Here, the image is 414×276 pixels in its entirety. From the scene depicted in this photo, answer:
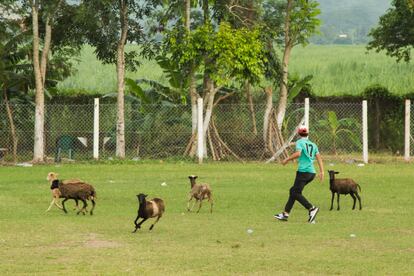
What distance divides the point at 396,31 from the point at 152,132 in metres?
13.2

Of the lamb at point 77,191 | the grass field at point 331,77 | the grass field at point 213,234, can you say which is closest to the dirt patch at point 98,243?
the grass field at point 213,234

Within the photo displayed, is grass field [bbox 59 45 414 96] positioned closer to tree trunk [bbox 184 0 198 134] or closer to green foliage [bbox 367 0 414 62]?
green foliage [bbox 367 0 414 62]

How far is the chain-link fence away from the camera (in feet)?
112

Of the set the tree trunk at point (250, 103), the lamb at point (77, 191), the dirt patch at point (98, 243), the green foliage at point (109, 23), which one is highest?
the green foliage at point (109, 23)

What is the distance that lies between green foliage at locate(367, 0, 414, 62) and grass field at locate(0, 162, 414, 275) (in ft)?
54.1

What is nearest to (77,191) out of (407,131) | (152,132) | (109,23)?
(152,132)

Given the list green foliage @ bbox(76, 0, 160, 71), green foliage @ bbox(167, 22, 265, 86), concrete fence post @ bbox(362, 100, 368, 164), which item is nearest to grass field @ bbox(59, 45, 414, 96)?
green foliage @ bbox(76, 0, 160, 71)

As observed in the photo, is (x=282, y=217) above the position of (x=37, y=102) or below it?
below

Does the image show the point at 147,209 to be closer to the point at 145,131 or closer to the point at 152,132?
the point at 145,131

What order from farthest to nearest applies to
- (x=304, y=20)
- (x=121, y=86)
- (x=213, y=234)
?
(x=304, y=20)
(x=121, y=86)
(x=213, y=234)

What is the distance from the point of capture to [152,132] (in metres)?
34.7

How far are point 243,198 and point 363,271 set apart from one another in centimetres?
966

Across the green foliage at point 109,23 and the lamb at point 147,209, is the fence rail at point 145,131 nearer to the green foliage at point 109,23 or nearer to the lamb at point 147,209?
the green foliage at point 109,23

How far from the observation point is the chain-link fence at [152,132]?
34219mm
